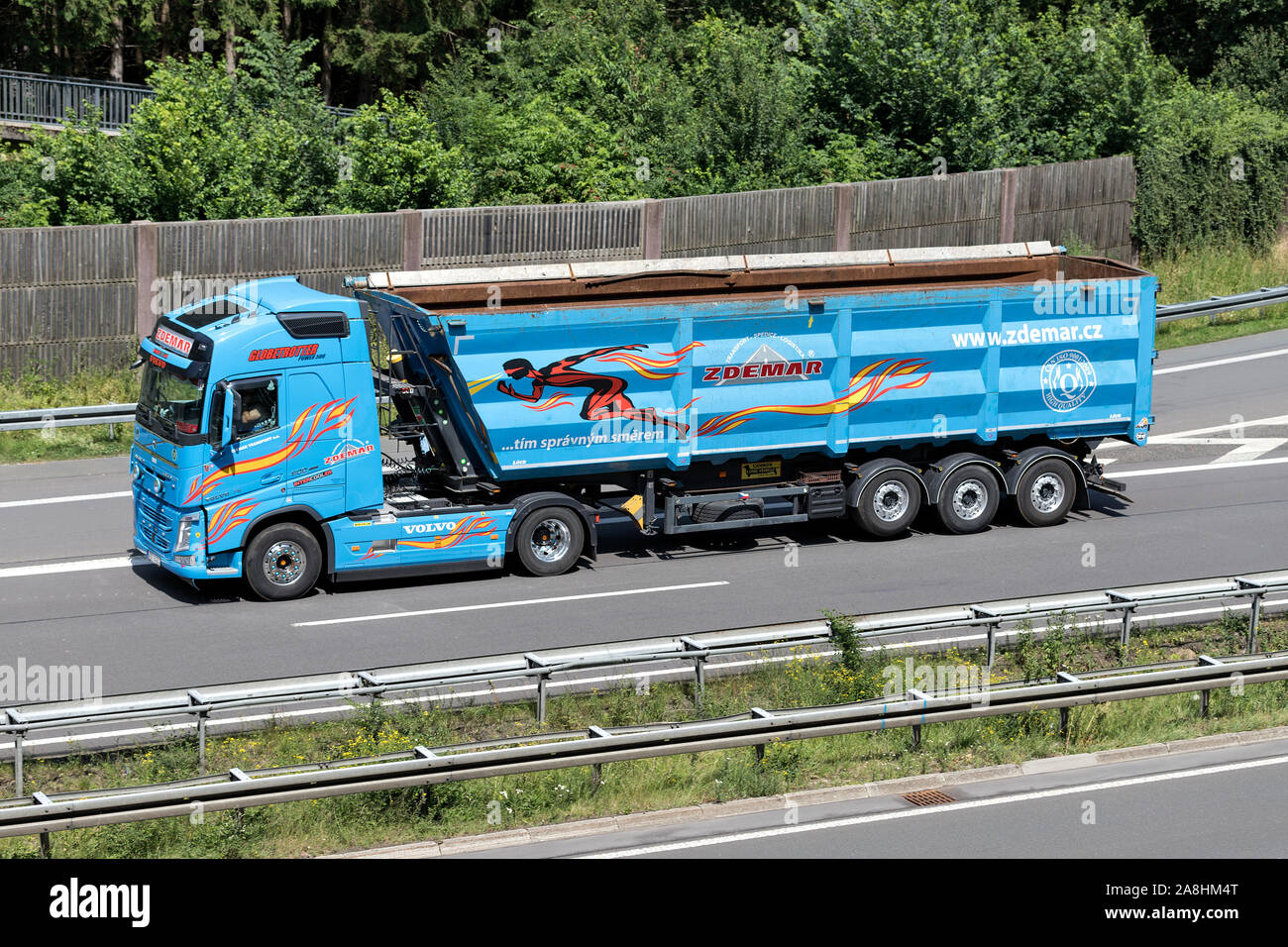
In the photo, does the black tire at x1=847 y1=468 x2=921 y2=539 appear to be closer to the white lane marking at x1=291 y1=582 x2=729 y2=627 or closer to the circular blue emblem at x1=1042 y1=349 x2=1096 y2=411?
the circular blue emblem at x1=1042 y1=349 x2=1096 y2=411

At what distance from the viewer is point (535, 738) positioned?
11727mm

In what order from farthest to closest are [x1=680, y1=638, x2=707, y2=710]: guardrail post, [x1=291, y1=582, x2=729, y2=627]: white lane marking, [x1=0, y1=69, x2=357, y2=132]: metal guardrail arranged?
1. [x1=0, y1=69, x2=357, y2=132]: metal guardrail
2. [x1=291, y1=582, x2=729, y2=627]: white lane marking
3. [x1=680, y1=638, x2=707, y2=710]: guardrail post

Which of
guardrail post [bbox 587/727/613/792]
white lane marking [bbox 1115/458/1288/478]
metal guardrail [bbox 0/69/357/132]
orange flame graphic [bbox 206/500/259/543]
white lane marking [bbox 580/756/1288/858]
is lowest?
white lane marking [bbox 580/756/1288/858]

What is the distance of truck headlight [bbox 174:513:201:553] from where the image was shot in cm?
1579

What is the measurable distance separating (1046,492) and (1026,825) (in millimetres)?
8889

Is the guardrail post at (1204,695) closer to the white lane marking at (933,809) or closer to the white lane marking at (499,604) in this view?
the white lane marking at (933,809)

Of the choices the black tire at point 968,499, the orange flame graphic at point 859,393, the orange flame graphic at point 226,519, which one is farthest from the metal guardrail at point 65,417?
the black tire at point 968,499

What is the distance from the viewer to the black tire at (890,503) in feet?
61.3

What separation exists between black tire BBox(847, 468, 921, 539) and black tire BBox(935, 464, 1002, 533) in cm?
36

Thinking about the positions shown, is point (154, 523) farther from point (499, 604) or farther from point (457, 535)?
point (499, 604)

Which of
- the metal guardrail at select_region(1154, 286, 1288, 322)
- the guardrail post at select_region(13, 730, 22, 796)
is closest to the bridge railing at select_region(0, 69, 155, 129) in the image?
the metal guardrail at select_region(1154, 286, 1288, 322)

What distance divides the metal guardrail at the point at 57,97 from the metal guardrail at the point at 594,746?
25492 millimetres

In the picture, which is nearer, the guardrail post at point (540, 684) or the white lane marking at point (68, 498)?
the guardrail post at point (540, 684)

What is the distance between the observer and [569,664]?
41.2ft
